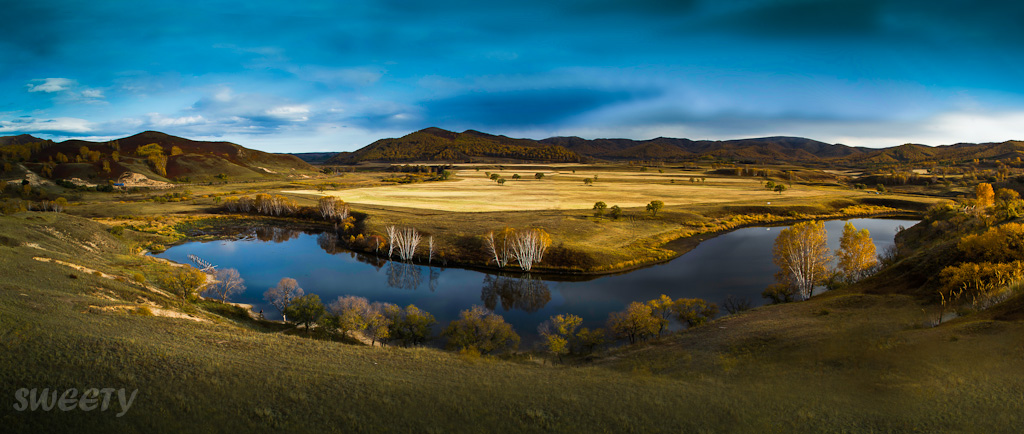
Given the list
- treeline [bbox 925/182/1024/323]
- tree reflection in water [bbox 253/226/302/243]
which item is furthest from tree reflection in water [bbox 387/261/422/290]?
treeline [bbox 925/182/1024/323]

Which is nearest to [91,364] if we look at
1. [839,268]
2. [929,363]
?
[929,363]

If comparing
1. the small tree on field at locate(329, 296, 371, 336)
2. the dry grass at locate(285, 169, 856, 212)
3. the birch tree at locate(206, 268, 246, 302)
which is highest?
the dry grass at locate(285, 169, 856, 212)

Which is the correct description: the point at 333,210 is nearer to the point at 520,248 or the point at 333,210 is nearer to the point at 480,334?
the point at 520,248

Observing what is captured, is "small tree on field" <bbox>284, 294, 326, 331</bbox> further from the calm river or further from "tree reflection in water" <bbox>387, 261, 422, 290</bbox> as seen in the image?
"tree reflection in water" <bbox>387, 261, 422, 290</bbox>

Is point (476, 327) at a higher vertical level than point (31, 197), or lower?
lower

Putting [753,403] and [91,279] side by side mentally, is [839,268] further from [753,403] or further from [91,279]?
[91,279]

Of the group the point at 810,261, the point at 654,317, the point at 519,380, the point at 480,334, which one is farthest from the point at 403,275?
the point at 810,261

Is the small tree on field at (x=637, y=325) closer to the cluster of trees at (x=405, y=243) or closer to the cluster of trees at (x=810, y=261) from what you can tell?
the cluster of trees at (x=810, y=261)
